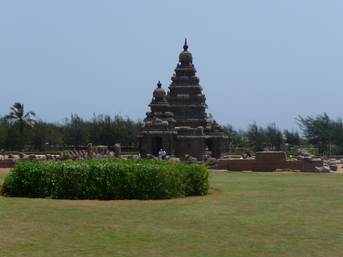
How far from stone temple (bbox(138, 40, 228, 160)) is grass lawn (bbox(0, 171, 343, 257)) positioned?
117 feet

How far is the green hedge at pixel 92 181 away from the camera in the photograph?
45.9ft

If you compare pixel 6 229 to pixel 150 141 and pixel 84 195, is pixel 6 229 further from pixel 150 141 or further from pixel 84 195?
pixel 150 141

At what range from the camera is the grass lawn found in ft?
27.7

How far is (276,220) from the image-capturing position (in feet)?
35.7

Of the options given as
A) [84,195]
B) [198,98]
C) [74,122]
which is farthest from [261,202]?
[74,122]

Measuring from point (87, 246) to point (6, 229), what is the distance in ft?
6.34

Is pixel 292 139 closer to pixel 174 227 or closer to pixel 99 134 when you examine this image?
pixel 99 134

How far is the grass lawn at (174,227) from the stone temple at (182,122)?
35.6m

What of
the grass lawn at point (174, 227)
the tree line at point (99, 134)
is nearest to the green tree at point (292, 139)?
the tree line at point (99, 134)

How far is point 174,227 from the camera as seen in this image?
10.1 meters

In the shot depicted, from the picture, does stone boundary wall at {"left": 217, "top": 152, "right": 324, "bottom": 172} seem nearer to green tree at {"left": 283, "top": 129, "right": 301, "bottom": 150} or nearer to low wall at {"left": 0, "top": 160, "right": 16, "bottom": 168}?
low wall at {"left": 0, "top": 160, "right": 16, "bottom": 168}

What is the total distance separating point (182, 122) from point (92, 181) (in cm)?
4106

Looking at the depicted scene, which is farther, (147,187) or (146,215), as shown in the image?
(147,187)

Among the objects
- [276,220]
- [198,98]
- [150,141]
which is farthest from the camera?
[198,98]
